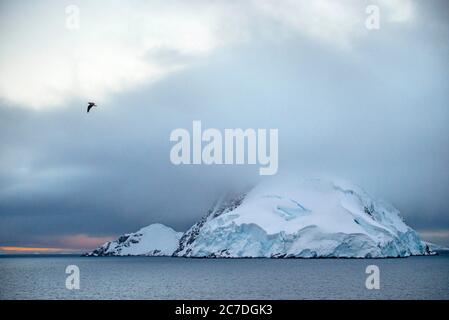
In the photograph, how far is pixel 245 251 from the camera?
116m

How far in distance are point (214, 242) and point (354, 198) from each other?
1684 inches

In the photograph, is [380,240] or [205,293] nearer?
[205,293]

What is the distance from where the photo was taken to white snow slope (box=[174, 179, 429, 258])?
357 feet

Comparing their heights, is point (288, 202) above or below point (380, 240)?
above

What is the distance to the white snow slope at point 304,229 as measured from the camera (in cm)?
10875

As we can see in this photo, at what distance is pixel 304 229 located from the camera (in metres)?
113
